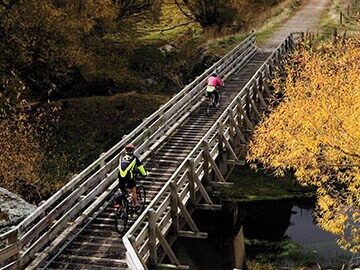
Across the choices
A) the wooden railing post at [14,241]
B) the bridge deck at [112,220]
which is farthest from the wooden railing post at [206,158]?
the wooden railing post at [14,241]

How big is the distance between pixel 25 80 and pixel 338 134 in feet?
68.1

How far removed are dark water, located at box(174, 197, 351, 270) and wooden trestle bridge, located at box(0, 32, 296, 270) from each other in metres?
1.58

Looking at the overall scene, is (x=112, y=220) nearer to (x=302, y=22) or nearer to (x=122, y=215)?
(x=122, y=215)

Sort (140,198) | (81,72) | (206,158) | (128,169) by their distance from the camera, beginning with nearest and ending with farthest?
(128,169)
(140,198)
(206,158)
(81,72)

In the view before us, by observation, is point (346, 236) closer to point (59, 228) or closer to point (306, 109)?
point (306, 109)

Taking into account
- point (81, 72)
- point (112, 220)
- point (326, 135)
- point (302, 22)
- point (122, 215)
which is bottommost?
point (81, 72)

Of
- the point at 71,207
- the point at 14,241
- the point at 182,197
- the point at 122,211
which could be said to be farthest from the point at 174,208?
the point at 14,241

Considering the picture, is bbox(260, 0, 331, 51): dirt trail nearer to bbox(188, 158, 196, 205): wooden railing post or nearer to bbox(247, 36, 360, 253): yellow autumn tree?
bbox(247, 36, 360, 253): yellow autumn tree

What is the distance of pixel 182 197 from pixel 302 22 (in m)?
33.5

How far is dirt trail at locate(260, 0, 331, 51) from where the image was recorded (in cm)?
3891

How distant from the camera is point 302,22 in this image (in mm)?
45125

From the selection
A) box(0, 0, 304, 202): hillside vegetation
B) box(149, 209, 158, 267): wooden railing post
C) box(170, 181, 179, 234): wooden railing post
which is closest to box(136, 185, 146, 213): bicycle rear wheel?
box(170, 181, 179, 234): wooden railing post

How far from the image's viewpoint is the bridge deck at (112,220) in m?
13.0

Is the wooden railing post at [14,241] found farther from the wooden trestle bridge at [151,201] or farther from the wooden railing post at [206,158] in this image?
the wooden railing post at [206,158]
